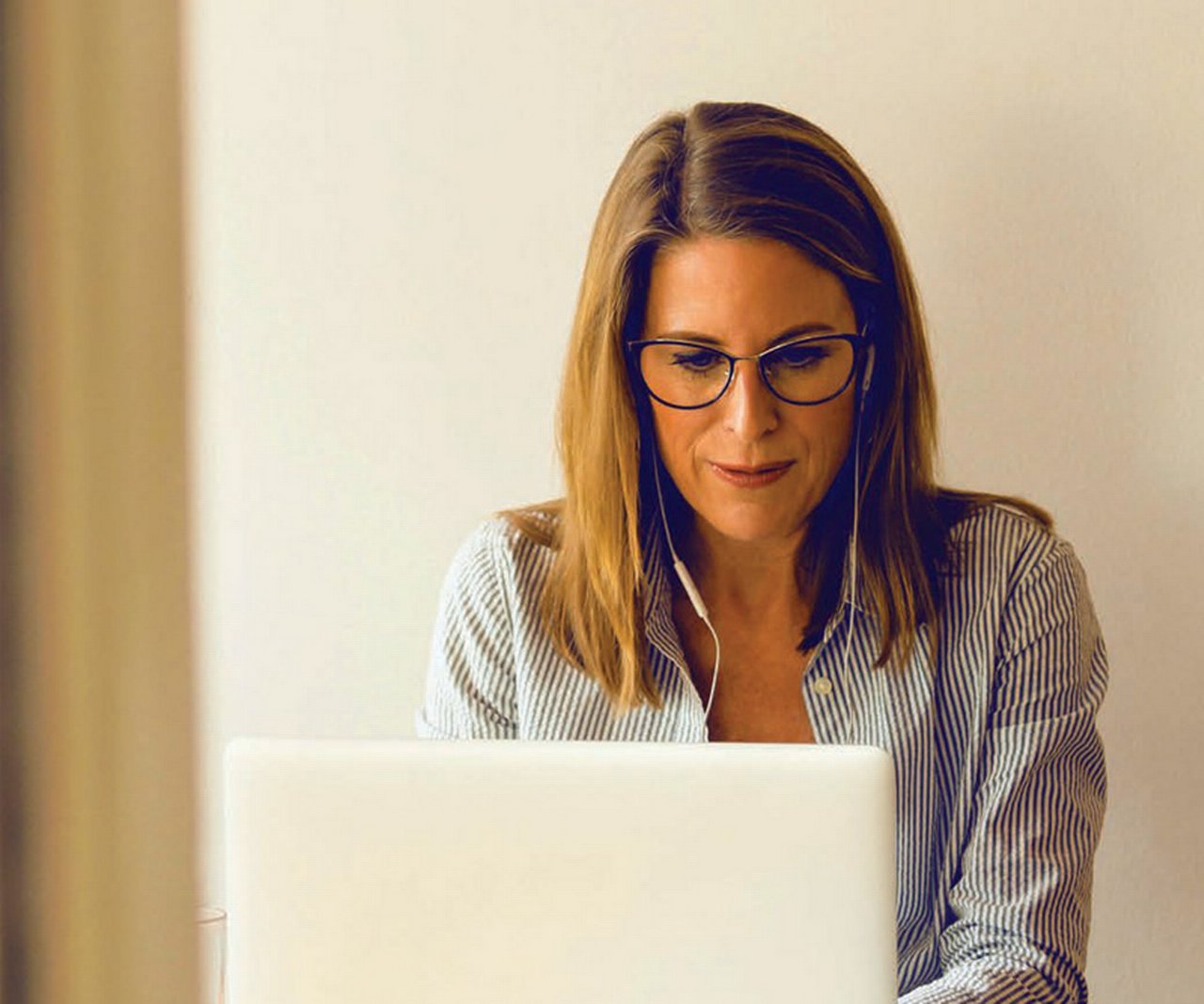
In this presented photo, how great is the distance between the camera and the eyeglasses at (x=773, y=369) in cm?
131

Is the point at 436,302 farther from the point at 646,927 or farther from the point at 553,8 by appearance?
the point at 646,927

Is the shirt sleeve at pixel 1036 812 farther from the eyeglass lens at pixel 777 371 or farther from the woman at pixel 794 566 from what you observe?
the eyeglass lens at pixel 777 371

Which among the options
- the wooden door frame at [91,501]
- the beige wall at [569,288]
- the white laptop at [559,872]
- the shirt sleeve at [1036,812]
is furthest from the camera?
the beige wall at [569,288]

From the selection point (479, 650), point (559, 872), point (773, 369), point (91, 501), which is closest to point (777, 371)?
point (773, 369)

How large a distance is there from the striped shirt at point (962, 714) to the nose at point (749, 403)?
175mm

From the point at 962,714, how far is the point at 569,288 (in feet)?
1.86

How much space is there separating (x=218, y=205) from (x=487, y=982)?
1062 mm

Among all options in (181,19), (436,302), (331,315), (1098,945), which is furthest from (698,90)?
(181,19)

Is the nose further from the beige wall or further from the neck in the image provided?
the beige wall

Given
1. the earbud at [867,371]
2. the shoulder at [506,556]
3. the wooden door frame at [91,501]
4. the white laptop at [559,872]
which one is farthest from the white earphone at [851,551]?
the wooden door frame at [91,501]

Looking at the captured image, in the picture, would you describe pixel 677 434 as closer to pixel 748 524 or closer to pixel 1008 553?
pixel 748 524

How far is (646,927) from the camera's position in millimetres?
799

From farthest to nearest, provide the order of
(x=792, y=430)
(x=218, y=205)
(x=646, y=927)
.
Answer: (x=218, y=205), (x=792, y=430), (x=646, y=927)

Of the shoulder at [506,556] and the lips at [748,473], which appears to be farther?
the shoulder at [506,556]
